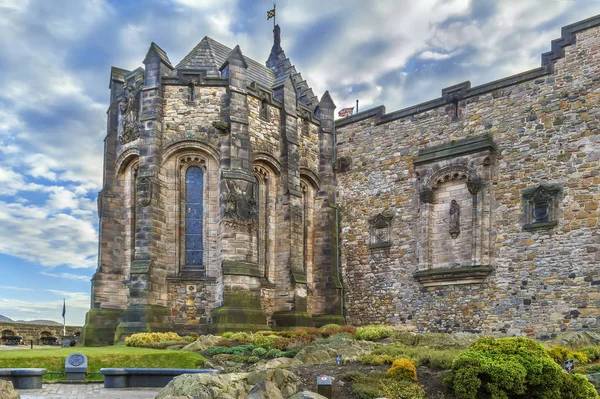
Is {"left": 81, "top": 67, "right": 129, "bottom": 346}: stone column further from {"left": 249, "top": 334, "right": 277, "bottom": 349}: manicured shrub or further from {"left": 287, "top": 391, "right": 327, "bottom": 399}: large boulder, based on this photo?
{"left": 287, "top": 391, "right": 327, "bottom": 399}: large boulder

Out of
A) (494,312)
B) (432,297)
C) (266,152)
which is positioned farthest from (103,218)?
Answer: (494,312)

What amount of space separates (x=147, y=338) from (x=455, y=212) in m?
11.2

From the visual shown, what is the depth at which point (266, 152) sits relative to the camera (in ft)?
71.2

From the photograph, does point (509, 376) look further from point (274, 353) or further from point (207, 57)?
point (207, 57)

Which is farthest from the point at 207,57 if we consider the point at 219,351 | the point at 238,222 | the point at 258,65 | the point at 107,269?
the point at 219,351

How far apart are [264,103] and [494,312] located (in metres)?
11.2

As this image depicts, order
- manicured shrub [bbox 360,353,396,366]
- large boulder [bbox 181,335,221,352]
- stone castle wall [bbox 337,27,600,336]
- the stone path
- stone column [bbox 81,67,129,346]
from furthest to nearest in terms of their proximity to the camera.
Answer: stone column [bbox 81,67,129,346] → stone castle wall [bbox 337,27,600,336] → large boulder [bbox 181,335,221,352] → manicured shrub [bbox 360,353,396,366] → the stone path

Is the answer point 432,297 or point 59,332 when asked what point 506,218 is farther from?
point 59,332

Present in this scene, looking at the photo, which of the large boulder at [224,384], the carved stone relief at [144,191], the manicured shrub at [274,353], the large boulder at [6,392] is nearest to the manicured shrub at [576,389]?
the large boulder at [224,384]

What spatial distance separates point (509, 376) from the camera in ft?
31.6

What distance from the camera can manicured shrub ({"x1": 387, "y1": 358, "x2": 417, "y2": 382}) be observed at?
10.5m

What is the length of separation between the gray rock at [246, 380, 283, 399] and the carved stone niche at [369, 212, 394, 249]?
13.7 metres

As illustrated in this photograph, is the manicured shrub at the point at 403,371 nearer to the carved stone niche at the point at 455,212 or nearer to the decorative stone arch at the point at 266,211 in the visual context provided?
the carved stone niche at the point at 455,212

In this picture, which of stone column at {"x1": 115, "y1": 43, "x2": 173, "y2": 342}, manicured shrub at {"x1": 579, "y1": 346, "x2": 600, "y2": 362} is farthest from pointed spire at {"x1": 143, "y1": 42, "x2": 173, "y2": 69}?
manicured shrub at {"x1": 579, "y1": 346, "x2": 600, "y2": 362}
